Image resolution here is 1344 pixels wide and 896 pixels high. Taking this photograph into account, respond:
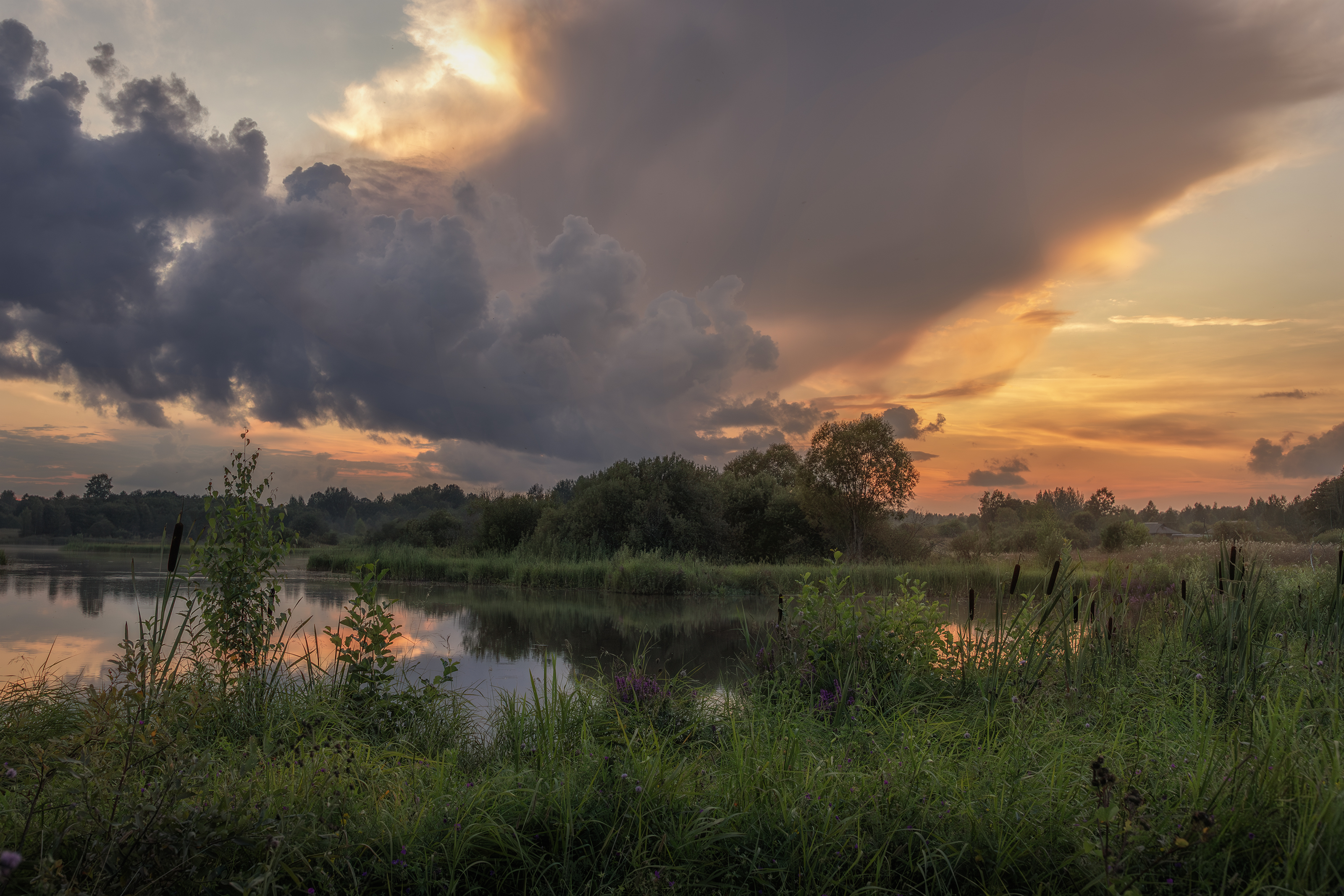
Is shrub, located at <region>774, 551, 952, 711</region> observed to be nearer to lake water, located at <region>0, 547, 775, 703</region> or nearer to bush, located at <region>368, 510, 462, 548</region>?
lake water, located at <region>0, 547, 775, 703</region>

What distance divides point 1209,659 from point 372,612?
22.2 feet

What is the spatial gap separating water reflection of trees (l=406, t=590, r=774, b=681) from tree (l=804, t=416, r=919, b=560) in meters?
10.2

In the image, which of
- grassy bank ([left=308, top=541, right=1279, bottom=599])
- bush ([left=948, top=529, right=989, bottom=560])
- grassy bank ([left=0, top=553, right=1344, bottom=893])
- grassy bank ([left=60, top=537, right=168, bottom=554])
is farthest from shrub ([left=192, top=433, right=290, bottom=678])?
grassy bank ([left=60, top=537, right=168, bottom=554])

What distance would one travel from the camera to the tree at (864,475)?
26062 millimetres

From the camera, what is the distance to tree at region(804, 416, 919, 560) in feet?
85.5

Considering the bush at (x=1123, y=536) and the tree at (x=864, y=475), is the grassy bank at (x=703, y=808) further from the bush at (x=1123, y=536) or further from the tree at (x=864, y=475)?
the bush at (x=1123, y=536)

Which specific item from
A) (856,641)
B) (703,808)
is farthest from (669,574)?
(703,808)

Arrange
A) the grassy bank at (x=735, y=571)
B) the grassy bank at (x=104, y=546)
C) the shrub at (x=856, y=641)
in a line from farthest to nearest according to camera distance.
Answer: the grassy bank at (x=104, y=546) → the grassy bank at (x=735, y=571) → the shrub at (x=856, y=641)

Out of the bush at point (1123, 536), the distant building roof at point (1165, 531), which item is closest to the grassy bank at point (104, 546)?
the bush at point (1123, 536)

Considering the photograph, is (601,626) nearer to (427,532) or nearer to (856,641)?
(856,641)

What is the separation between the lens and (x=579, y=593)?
18594 mm

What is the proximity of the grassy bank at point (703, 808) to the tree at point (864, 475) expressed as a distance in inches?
859

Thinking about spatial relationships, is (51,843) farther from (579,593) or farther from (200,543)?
(579,593)

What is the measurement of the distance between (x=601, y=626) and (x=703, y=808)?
32.4ft
